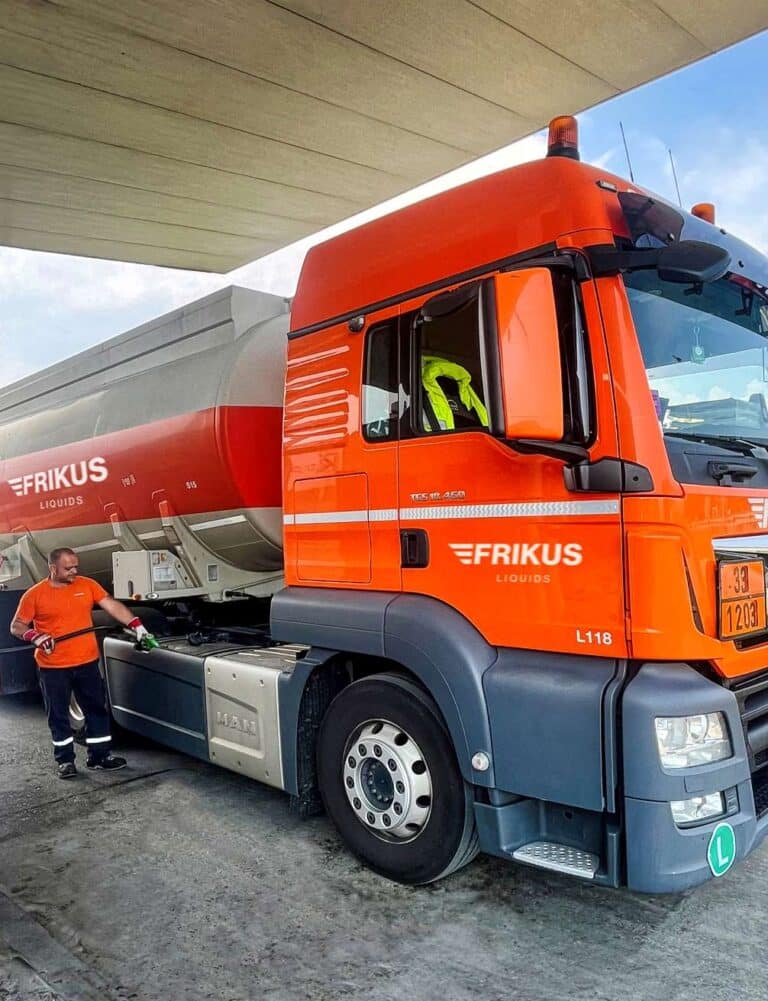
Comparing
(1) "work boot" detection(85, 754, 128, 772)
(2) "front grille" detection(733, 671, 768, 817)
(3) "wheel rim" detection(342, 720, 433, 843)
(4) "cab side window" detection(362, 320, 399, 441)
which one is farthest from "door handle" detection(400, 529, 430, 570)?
(1) "work boot" detection(85, 754, 128, 772)

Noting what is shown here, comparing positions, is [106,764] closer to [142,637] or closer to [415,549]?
[142,637]

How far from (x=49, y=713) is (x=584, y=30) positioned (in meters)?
6.05

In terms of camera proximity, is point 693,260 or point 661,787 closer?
point 661,787

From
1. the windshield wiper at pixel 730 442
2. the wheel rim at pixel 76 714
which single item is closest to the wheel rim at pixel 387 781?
the windshield wiper at pixel 730 442

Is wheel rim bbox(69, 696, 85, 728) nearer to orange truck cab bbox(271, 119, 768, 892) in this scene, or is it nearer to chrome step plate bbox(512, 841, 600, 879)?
orange truck cab bbox(271, 119, 768, 892)

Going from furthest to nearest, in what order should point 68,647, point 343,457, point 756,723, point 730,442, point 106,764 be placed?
1. point 68,647
2. point 106,764
3. point 343,457
4. point 730,442
5. point 756,723

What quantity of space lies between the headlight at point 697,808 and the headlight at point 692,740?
0.12 metres

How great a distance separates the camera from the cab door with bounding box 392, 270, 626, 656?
293cm

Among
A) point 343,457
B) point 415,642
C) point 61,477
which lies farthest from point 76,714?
point 415,642

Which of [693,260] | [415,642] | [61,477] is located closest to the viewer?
[693,260]

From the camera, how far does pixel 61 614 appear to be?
5656 mm

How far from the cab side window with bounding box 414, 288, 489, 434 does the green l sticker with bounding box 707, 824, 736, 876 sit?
5.58 ft

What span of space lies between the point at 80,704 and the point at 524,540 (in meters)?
4.01

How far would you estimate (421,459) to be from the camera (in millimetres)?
3523
